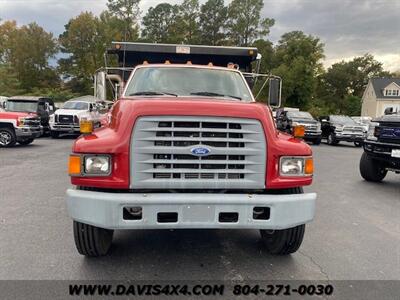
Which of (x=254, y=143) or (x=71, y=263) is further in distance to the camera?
(x=71, y=263)

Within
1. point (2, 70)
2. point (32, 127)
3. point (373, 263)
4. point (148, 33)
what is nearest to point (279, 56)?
point (148, 33)

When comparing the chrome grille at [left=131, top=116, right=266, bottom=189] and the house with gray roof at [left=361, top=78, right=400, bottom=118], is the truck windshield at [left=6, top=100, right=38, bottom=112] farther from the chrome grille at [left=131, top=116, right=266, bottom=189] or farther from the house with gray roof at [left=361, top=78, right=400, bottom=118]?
the house with gray roof at [left=361, top=78, right=400, bottom=118]

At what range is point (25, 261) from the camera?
390 cm

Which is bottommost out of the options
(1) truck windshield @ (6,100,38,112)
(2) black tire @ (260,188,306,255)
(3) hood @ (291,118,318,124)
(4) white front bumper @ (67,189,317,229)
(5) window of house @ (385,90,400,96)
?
(2) black tire @ (260,188,306,255)

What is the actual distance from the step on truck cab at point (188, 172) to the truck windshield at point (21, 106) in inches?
599

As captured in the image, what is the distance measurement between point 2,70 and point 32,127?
3251 centimetres

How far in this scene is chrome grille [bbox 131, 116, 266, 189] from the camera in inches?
134

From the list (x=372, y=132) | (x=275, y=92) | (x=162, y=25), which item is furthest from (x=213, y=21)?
(x=275, y=92)

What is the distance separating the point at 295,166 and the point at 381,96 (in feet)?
226

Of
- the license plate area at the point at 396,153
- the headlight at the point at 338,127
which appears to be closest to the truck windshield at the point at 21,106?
the headlight at the point at 338,127

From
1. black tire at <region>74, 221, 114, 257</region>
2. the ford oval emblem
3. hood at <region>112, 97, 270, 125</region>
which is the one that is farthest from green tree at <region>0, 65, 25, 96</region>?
the ford oval emblem

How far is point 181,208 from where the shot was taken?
3.30m

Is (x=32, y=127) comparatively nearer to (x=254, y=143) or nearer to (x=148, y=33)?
(x=254, y=143)

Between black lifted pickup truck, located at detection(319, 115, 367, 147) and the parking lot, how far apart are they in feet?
46.6
